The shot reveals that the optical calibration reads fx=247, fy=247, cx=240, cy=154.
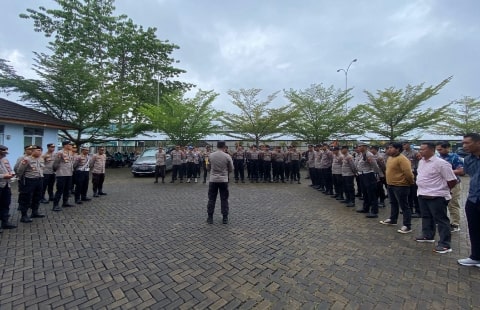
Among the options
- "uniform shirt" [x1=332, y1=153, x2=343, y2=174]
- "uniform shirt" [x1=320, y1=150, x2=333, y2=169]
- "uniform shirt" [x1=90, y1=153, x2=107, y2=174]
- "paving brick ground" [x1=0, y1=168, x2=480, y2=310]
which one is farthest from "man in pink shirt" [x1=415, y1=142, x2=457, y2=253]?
"uniform shirt" [x1=90, y1=153, x2=107, y2=174]

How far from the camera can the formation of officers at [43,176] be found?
5.31 metres

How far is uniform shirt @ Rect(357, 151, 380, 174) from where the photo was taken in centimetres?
650

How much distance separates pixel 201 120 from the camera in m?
18.5

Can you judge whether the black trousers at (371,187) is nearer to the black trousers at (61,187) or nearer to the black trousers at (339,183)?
the black trousers at (339,183)

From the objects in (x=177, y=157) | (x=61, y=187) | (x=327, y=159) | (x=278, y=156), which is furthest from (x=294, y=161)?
(x=61, y=187)

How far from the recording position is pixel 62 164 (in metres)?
7.17

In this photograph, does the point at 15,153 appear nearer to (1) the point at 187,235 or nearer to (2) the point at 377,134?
(1) the point at 187,235

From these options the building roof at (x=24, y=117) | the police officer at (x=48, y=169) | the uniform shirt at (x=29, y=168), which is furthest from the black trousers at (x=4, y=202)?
the building roof at (x=24, y=117)

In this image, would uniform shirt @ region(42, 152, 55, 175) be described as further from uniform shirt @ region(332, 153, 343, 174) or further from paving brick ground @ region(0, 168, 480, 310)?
uniform shirt @ region(332, 153, 343, 174)

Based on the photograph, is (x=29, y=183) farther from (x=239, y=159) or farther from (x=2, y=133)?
(x=2, y=133)

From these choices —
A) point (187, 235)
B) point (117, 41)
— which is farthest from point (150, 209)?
point (117, 41)

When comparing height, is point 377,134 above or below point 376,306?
above

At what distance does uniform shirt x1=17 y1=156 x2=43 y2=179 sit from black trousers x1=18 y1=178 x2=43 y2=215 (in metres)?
0.10

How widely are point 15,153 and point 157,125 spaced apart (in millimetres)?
8066
